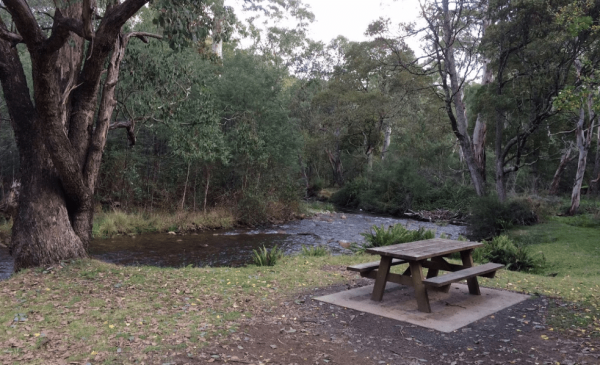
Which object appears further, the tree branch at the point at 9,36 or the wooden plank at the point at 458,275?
the tree branch at the point at 9,36

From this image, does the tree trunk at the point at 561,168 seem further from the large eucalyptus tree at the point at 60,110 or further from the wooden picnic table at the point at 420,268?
the large eucalyptus tree at the point at 60,110

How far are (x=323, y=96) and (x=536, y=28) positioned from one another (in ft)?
65.4

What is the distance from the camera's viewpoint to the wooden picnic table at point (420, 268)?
18.5ft

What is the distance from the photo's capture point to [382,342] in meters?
4.78

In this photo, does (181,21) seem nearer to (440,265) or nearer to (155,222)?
(440,265)

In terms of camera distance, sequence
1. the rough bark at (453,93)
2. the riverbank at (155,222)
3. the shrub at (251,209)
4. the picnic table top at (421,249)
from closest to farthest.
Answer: the picnic table top at (421,249) < the riverbank at (155,222) < the rough bark at (453,93) < the shrub at (251,209)

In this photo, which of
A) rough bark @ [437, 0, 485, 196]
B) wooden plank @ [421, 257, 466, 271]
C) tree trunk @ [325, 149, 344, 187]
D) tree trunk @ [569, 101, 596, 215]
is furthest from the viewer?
tree trunk @ [325, 149, 344, 187]

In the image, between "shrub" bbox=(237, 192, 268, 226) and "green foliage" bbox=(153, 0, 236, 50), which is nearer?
"green foliage" bbox=(153, 0, 236, 50)

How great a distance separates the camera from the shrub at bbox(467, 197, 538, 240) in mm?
15586

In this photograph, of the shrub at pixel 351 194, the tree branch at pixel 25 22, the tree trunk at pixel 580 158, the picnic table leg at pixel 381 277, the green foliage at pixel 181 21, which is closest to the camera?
the tree branch at pixel 25 22

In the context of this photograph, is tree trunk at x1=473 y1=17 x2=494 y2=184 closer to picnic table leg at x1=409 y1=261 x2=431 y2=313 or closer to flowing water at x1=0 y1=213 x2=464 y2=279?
flowing water at x1=0 y1=213 x2=464 y2=279

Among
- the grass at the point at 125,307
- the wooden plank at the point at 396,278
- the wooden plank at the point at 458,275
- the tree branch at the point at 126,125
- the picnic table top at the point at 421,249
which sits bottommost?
the grass at the point at 125,307

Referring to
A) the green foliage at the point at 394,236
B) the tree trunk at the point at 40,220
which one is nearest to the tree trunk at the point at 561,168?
the green foliage at the point at 394,236

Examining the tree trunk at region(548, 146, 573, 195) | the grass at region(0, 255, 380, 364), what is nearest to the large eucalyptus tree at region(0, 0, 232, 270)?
the grass at region(0, 255, 380, 364)
